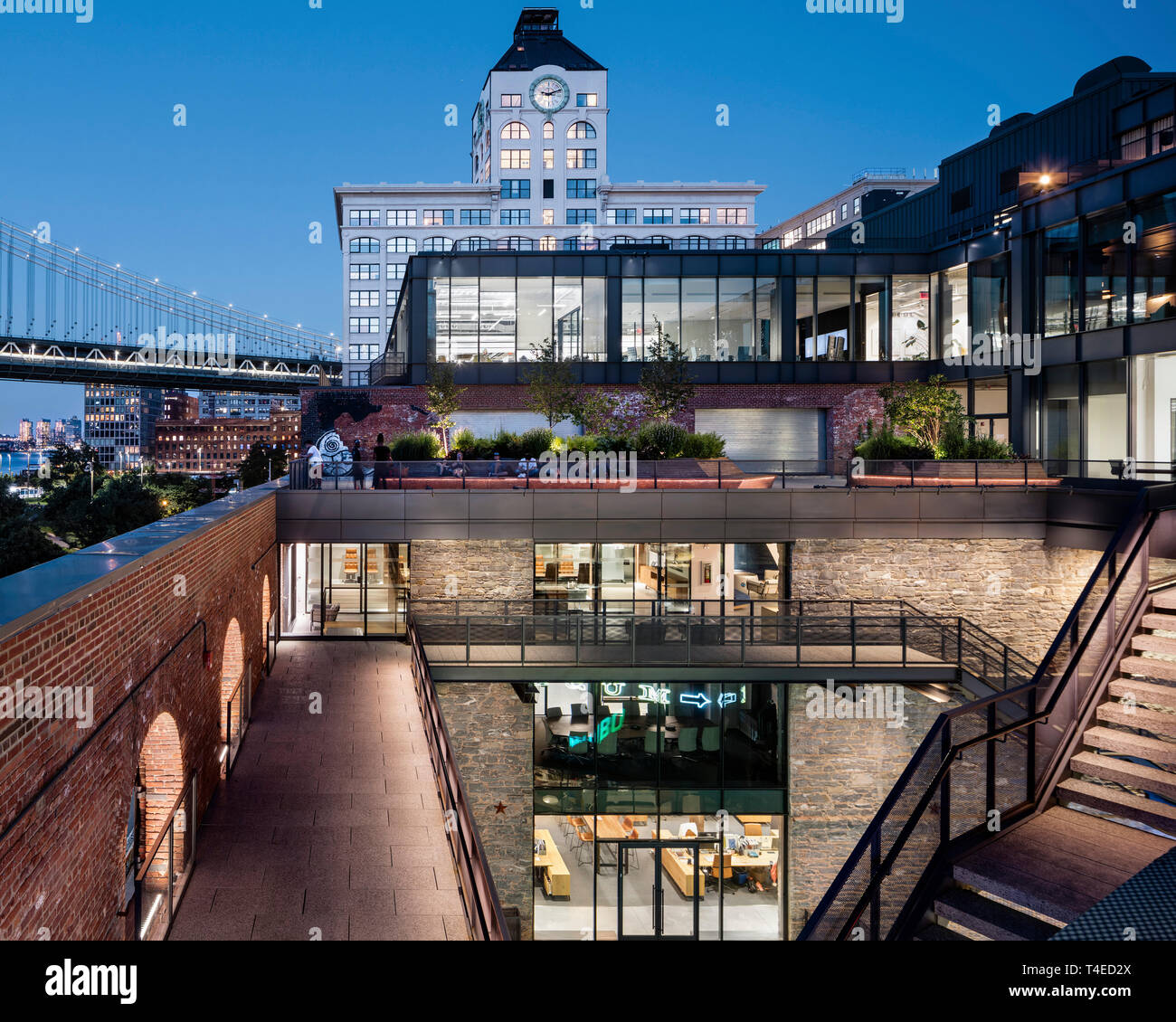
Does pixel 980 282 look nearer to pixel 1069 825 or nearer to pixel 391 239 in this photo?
pixel 1069 825

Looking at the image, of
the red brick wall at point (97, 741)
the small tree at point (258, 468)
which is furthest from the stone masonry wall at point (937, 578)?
the small tree at point (258, 468)

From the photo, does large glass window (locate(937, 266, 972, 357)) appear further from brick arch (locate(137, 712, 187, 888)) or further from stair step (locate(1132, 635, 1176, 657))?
brick arch (locate(137, 712, 187, 888))

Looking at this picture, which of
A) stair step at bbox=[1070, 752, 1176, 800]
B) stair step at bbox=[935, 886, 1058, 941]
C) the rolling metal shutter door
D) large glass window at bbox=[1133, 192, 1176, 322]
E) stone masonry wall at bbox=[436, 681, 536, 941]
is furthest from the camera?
the rolling metal shutter door

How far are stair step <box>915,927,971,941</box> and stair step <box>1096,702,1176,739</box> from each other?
232cm

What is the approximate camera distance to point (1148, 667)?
740 cm

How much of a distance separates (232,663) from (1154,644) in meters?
10.6

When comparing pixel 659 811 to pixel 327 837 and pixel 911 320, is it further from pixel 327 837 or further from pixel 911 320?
pixel 911 320

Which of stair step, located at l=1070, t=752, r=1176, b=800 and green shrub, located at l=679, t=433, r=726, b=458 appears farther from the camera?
green shrub, located at l=679, t=433, r=726, b=458

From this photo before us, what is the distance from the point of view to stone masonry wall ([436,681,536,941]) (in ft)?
52.0

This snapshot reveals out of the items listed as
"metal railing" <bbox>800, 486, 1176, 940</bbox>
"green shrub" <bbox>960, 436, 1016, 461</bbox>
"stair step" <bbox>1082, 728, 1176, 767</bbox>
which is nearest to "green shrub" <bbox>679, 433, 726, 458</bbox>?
"green shrub" <bbox>960, 436, 1016, 461</bbox>

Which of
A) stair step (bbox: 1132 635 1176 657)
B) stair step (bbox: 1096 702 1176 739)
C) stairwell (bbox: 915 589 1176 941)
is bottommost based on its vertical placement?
stairwell (bbox: 915 589 1176 941)

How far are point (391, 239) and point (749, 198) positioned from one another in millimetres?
32028

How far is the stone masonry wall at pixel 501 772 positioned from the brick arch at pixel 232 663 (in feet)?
15.3
